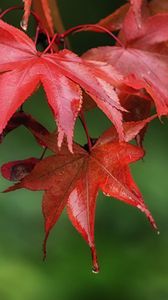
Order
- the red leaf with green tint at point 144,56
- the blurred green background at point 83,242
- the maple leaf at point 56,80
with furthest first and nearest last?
the blurred green background at point 83,242 < the red leaf with green tint at point 144,56 < the maple leaf at point 56,80

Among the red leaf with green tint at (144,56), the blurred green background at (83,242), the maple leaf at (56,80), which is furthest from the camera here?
the blurred green background at (83,242)

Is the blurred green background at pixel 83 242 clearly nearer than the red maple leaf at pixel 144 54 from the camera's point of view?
No

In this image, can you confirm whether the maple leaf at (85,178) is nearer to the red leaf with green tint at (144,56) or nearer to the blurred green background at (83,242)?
the red leaf with green tint at (144,56)

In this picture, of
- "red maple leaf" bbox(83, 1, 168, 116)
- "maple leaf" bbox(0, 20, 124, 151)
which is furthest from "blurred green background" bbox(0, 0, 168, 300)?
"maple leaf" bbox(0, 20, 124, 151)

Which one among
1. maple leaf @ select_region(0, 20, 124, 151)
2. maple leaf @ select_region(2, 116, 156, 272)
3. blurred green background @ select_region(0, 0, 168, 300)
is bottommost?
blurred green background @ select_region(0, 0, 168, 300)

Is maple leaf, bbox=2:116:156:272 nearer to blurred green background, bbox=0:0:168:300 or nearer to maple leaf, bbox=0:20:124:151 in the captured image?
maple leaf, bbox=0:20:124:151

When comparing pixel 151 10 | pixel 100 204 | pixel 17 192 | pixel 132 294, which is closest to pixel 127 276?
pixel 132 294

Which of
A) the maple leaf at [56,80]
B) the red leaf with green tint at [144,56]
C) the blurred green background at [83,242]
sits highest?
the maple leaf at [56,80]

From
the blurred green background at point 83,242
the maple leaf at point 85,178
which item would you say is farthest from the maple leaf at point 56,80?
the blurred green background at point 83,242
